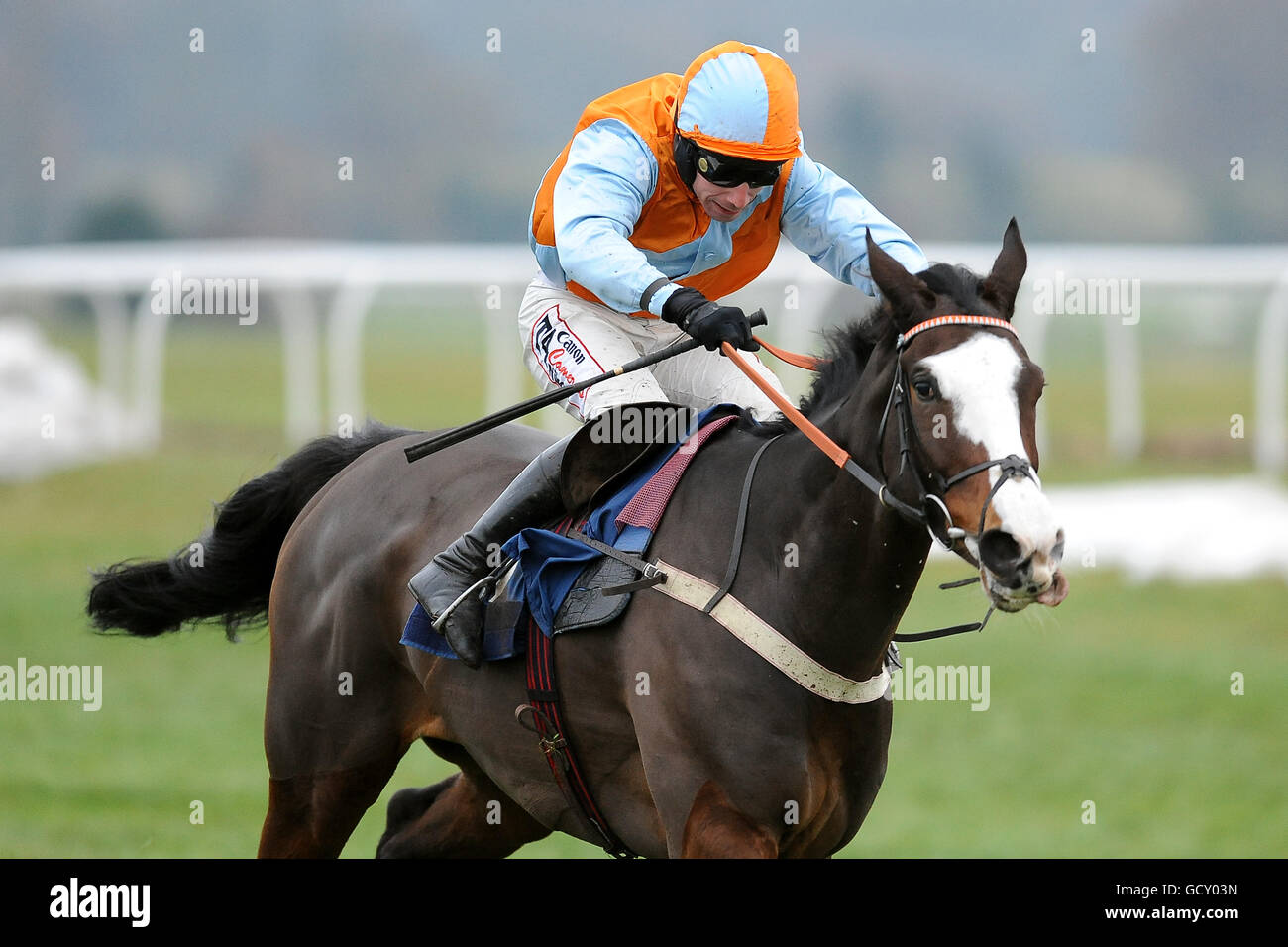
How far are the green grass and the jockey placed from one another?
173cm

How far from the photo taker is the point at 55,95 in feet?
197

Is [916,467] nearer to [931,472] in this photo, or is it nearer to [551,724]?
[931,472]

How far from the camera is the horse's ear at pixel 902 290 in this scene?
341cm

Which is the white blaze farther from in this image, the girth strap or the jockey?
the girth strap

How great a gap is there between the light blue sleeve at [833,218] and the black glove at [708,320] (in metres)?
0.59

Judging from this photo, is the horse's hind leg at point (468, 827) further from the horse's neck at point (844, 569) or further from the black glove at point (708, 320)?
the black glove at point (708, 320)

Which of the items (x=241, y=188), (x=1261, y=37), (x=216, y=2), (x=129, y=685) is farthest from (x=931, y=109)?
(x=129, y=685)
